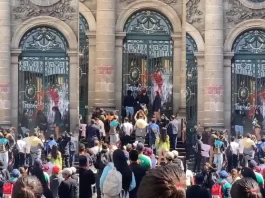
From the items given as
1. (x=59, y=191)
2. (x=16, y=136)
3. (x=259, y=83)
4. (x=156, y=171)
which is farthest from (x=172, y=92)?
(x=156, y=171)

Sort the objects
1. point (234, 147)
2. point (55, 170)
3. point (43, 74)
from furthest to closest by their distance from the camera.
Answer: point (43, 74) < point (234, 147) < point (55, 170)

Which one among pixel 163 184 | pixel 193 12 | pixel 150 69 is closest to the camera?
pixel 163 184

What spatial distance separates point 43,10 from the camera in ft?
68.0

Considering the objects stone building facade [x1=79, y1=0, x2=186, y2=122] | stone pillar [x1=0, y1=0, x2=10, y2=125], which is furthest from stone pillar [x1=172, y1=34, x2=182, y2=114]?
stone pillar [x1=0, y1=0, x2=10, y2=125]

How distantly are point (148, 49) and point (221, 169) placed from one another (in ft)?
34.4

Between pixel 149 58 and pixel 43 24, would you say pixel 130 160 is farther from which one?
pixel 149 58

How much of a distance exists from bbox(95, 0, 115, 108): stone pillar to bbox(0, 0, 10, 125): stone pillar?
520cm

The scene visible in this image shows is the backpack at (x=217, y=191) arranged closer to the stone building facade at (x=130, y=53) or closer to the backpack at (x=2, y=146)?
the backpack at (x=2, y=146)

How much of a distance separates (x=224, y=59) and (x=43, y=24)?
19.9 ft

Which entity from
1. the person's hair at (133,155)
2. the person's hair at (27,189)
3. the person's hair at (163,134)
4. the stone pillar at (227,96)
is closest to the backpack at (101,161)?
the person's hair at (133,155)

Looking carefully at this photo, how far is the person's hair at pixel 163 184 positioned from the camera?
4184mm

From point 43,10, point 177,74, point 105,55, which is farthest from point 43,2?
point 177,74

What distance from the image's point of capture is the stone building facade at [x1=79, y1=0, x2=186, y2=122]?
27.7 meters

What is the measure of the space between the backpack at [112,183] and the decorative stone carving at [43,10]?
5.33 meters
